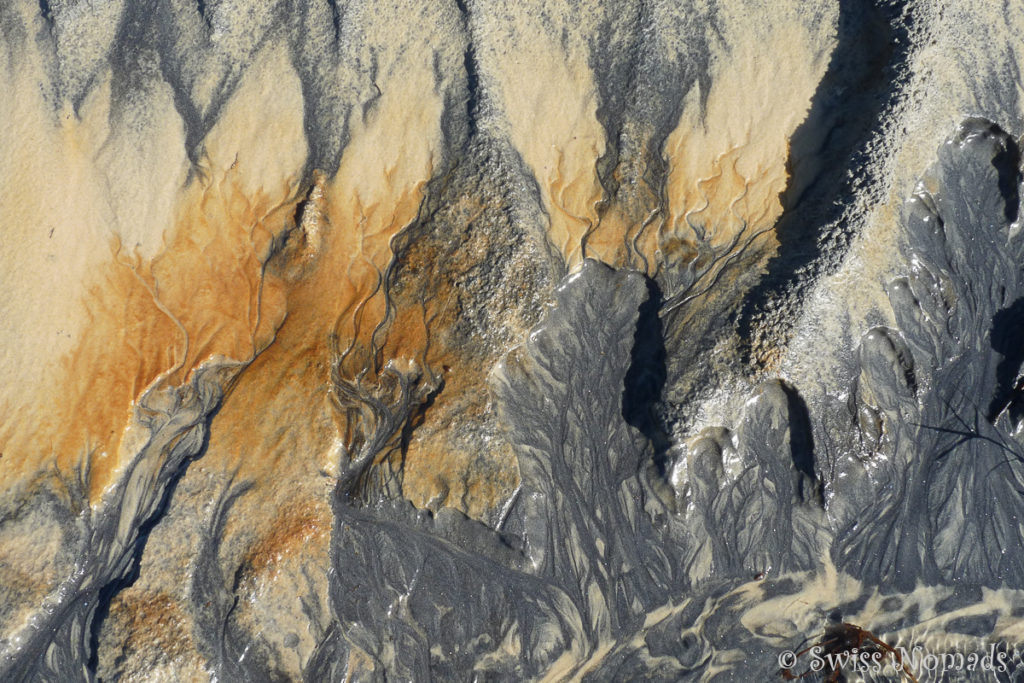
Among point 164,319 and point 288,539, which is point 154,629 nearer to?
point 288,539

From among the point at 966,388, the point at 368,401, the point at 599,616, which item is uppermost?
the point at 368,401

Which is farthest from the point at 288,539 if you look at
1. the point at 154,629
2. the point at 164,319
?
the point at 164,319

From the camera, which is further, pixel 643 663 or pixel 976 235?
pixel 976 235

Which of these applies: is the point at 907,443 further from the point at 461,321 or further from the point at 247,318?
the point at 247,318

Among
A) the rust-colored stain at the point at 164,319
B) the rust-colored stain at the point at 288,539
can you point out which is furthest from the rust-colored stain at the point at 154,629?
the rust-colored stain at the point at 164,319

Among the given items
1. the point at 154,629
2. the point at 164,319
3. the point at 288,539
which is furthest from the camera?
the point at 164,319

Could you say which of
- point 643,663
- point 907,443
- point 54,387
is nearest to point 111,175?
point 54,387

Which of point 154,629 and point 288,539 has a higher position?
point 288,539

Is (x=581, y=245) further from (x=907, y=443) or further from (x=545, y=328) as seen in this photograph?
(x=907, y=443)

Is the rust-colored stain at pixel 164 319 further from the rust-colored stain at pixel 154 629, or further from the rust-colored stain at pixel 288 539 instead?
the rust-colored stain at pixel 288 539

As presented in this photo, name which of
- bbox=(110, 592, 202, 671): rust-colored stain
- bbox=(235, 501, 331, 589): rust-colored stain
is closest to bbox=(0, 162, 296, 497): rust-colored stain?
bbox=(110, 592, 202, 671): rust-colored stain

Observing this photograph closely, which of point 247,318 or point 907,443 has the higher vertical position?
point 247,318
